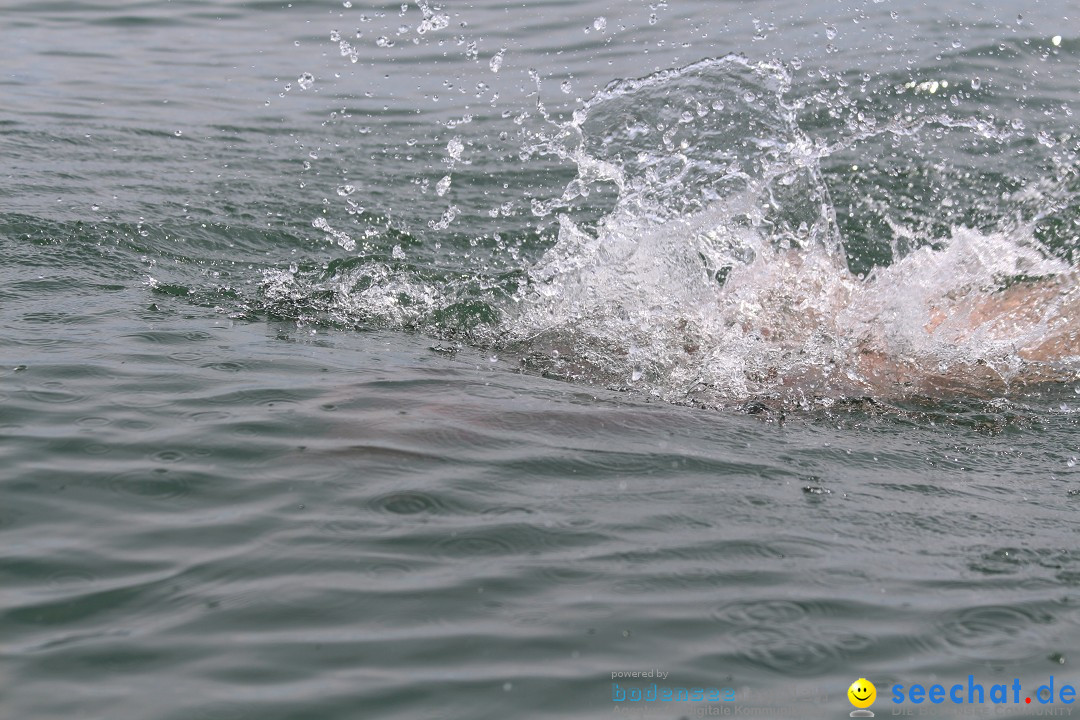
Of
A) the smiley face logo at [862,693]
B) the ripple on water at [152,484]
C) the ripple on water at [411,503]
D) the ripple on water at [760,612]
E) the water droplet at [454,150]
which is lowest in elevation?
the smiley face logo at [862,693]

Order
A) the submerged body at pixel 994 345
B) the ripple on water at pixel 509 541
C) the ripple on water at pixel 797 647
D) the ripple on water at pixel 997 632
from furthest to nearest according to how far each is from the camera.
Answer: the submerged body at pixel 994 345 < the ripple on water at pixel 509 541 < the ripple on water at pixel 997 632 < the ripple on water at pixel 797 647

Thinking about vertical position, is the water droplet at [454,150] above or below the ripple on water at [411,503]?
above

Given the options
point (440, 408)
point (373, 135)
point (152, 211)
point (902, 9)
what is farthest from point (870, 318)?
point (902, 9)

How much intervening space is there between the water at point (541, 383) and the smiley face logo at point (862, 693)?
8 cm

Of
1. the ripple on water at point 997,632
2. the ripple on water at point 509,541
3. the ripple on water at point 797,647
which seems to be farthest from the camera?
the ripple on water at point 509,541

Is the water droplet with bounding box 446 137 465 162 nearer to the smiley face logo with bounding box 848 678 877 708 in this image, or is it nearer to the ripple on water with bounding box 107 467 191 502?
the ripple on water with bounding box 107 467 191 502

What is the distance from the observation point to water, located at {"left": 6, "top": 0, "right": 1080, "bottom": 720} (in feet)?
10.5

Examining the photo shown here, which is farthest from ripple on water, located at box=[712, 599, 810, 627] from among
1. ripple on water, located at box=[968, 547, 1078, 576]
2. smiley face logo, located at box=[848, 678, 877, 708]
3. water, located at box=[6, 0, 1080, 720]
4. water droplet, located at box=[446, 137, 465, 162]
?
water droplet, located at box=[446, 137, 465, 162]

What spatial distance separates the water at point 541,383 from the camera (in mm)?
3211

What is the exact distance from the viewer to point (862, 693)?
3018 millimetres

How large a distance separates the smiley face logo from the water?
77 mm

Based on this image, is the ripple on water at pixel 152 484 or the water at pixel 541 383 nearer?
the water at pixel 541 383

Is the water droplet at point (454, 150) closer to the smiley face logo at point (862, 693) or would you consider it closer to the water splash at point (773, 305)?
the water splash at point (773, 305)

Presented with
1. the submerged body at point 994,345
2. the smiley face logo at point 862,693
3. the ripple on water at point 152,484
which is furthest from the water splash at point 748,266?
the smiley face logo at point 862,693
